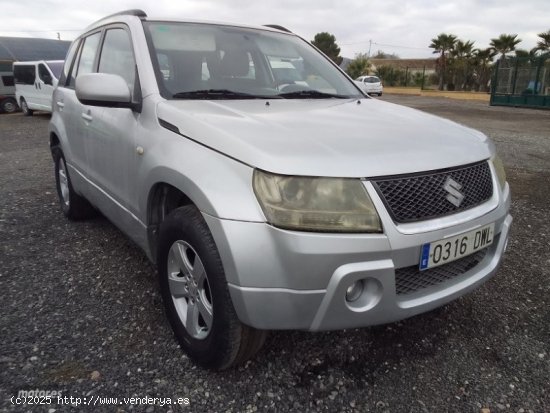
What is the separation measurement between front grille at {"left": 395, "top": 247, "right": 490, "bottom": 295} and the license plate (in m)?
0.06

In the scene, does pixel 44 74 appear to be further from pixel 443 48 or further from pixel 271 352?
pixel 443 48

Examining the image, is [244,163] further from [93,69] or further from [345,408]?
[93,69]

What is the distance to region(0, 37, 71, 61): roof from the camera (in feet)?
67.7

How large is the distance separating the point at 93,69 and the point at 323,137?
2.21 m

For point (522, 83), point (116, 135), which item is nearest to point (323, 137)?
point (116, 135)

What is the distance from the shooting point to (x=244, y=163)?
1672mm

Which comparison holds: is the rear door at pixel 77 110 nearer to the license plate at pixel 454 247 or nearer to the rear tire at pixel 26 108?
the license plate at pixel 454 247

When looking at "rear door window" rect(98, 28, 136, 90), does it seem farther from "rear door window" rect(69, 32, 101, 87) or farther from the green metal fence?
the green metal fence

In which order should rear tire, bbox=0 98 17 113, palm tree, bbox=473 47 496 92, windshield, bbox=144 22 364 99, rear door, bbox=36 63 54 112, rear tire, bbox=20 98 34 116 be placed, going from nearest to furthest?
windshield, bbox=144 22 364 99 < rear door, bbox=36 63 54 112 < rear tire, bbox=20 98 34 116 < rear tire, bbox=0 98 17 113 < palm tree, bbox=473 47 496 92

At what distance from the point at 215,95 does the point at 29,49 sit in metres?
23.6

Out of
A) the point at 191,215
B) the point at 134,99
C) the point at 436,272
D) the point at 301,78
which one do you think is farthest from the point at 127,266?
the point at 436,272

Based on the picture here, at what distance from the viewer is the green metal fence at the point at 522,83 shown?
18.1m

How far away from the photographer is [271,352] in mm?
2180

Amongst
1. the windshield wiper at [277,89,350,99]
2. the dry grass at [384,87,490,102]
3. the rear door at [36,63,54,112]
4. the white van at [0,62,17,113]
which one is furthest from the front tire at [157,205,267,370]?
the dry grass at [384,87,490,102]
